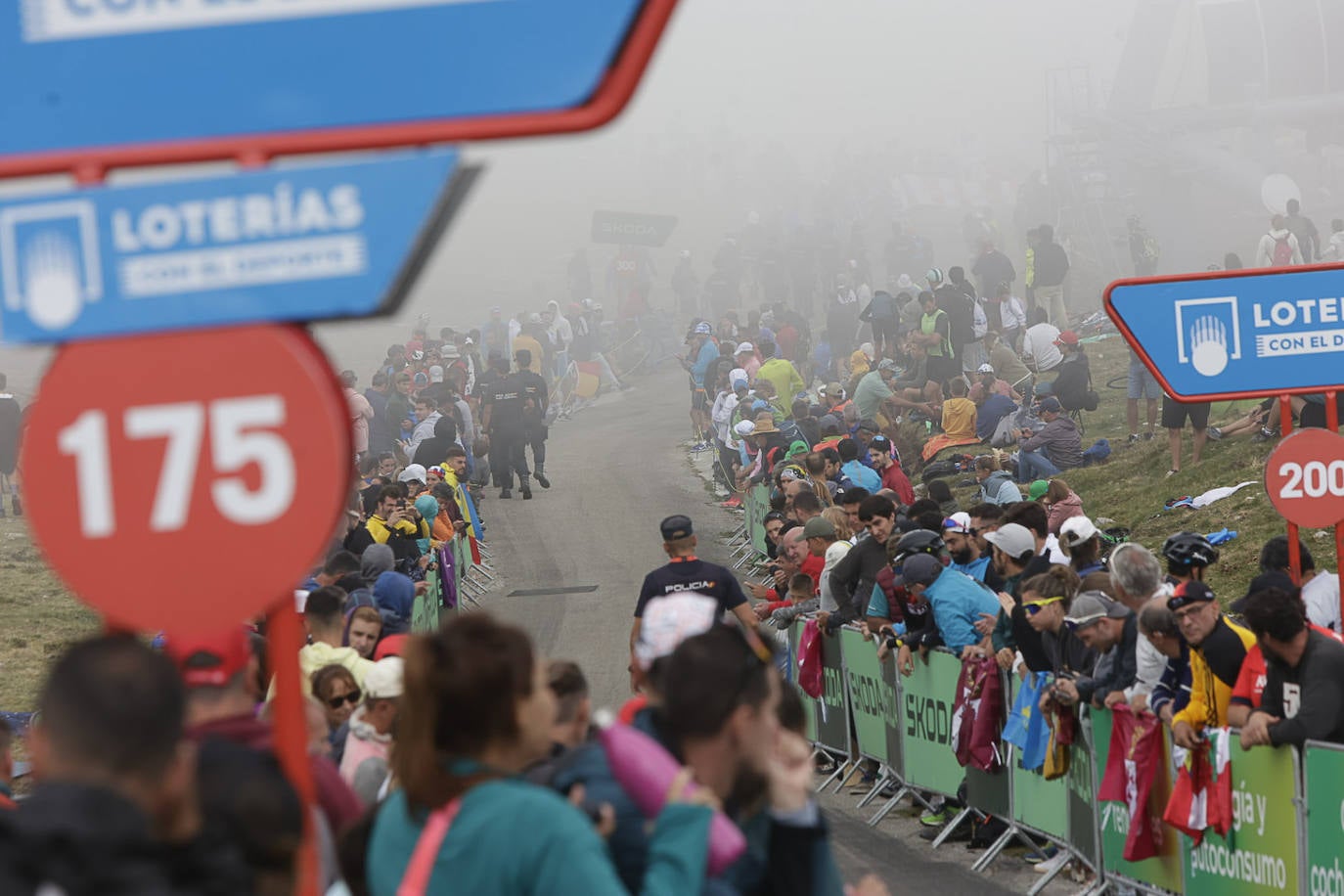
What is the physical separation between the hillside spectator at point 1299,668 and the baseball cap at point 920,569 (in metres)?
4.13

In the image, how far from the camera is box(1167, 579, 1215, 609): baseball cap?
326 inches

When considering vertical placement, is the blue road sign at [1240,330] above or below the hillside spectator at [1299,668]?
above

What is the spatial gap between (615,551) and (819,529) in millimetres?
11458

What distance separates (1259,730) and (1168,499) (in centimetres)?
1261

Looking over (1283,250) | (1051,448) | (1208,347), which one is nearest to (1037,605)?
(1208,347)

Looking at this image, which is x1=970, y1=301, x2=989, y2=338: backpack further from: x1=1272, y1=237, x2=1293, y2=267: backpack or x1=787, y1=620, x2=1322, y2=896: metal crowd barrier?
x1=787, y1=620, x2=1322, y2=896: metal crowd barrier

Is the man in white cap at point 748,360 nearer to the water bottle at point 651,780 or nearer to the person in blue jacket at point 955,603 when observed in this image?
the person in blue jacket at point 955,603

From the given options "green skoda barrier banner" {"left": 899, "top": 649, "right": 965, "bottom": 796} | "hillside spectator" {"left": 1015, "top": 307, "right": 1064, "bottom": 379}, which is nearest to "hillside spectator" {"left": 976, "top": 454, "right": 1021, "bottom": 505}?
"green skoda barrier banner" {"left": 899, "top": 649, "right": 965, "bottom": 796}

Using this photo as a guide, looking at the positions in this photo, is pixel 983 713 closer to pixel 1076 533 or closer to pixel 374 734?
pixel 1076 533

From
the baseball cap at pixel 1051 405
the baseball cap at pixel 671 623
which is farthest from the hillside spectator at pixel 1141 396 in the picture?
the baseball cap at pixel 671 623

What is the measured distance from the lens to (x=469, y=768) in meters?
3.75

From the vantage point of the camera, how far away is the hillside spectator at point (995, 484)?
670 inches

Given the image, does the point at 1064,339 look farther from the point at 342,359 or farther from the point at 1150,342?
the point at 342,359

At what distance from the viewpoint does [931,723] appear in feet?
40.5
